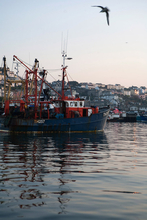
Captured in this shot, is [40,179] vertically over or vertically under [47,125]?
under

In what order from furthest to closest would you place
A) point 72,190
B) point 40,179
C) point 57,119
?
point 57,119 → point 40,179 → point 72,190

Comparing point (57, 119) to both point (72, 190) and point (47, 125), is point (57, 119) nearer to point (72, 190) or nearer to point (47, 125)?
point (47, 125)

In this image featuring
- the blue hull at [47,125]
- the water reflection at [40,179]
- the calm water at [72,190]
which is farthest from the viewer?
the blue hull at [47,125]

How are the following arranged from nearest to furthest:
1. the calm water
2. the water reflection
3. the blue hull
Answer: the calm water < the water reflection < the blue hull

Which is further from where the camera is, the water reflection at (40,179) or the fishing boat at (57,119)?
the fishing boat at (57,119)

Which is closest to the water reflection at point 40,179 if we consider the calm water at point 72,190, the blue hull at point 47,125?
the calm water at point 72,190

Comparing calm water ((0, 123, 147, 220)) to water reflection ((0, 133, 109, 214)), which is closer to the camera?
calm water ((0, 123, 147, 220))

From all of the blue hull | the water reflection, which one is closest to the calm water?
the water reflection

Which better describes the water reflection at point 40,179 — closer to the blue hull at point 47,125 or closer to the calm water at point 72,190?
the calm water at point 72,190

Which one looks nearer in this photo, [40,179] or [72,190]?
[72,190]

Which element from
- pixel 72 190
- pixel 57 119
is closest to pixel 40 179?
pixel 72 190

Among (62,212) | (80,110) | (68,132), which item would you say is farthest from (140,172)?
(80,110)

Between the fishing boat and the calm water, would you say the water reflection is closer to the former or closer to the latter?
the calm water

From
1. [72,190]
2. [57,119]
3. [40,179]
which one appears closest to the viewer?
[72,190]
